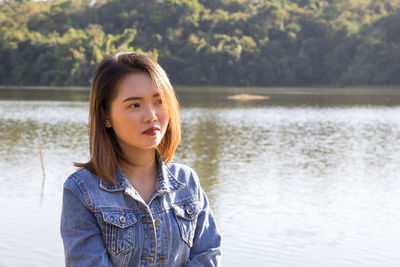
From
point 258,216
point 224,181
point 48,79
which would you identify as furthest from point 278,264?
point 48,79

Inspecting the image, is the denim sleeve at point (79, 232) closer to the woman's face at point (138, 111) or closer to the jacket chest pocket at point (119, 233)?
the jacket chest pocket at point (119, 233)

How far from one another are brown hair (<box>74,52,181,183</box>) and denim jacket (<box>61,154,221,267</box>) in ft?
0.10

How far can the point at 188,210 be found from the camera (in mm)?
1446

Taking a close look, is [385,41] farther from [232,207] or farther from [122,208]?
[122,208]

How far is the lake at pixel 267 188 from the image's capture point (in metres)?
6.71

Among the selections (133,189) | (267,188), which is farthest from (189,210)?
(267,188)

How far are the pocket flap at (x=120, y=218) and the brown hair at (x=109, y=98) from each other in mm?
72

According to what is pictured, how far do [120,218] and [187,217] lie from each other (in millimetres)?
169

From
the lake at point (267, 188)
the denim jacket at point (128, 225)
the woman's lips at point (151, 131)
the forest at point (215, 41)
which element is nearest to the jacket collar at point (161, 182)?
the denim jacket at point (128, 225)

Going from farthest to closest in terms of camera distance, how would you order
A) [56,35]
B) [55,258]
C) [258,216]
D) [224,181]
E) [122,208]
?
1. [56,35]
2. [224,181]
3. [258,216]
4. [55,258]
5. [122,208]

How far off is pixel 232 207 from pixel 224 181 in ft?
6.37

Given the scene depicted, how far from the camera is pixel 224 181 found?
1062cm

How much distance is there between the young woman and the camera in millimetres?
1346

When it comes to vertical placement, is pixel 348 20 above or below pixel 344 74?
above
